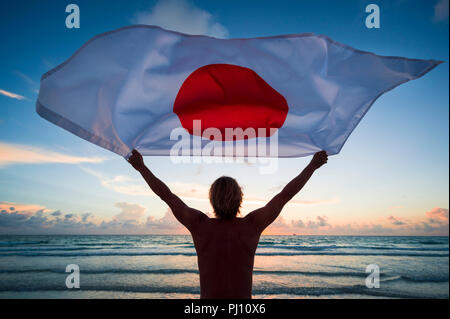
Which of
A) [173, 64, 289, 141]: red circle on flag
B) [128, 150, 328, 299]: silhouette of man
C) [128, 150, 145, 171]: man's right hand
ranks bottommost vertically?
[128, 150, 328, 299]: silhouette of man

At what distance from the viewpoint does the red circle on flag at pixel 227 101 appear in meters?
2.74

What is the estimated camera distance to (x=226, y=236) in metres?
1.70

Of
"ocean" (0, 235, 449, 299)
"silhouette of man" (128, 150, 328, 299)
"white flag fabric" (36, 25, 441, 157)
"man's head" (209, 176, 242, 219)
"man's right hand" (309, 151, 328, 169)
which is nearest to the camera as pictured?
"silhouette of man" (128, 150, 328, 299)

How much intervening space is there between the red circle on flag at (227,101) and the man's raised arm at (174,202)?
0.86 meters

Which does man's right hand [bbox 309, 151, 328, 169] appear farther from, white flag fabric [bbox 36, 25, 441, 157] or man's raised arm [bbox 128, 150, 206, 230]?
man's raised arm [bbox 128, 150, 206, 230]

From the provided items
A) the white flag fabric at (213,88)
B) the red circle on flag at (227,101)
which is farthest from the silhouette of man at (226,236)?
the red circle on flag at (227,101)

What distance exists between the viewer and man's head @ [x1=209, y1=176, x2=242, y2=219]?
1794 millimetres

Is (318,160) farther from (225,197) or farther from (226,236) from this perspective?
(226,236)

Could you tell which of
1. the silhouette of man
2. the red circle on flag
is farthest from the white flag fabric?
the silhouette of man

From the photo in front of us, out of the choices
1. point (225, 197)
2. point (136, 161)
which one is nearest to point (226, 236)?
point (225, 197)

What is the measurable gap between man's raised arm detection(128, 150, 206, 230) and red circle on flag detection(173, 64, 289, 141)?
865mm

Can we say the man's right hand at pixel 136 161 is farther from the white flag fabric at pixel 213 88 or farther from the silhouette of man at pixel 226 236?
the silhouette of man at pixel 226 236
